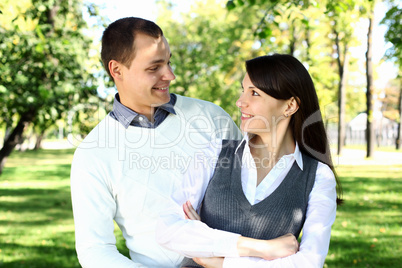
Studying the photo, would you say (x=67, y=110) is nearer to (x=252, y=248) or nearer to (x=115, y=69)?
(x=115, y=69)

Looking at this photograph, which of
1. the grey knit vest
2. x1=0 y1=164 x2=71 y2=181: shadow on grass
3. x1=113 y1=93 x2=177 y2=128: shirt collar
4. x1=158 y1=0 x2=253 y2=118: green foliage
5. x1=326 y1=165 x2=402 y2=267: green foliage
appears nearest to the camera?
the grey knit vest

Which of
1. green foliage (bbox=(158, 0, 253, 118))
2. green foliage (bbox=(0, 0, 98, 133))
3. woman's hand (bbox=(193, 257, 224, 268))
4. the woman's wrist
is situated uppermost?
green foliage (bbox=(158, 0, 253, 118))

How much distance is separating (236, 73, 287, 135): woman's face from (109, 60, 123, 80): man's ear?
82 centimetres

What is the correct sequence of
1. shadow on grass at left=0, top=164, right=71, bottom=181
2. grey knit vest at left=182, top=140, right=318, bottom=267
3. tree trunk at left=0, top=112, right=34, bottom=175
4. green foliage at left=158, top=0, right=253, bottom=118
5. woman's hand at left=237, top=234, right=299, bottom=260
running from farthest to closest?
green foliage at left=158, top=0, right=253, bottom=118
shadow on grass at left=0, top=164, right=71, bottom=181
tree trunk at left=0, top=112, right=34, bottom=175
grey knit vest at left=182, top=140, right=318, bottom=267
woman's hand at left=237, top=234, right=299, bottom=260

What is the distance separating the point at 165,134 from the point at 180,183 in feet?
1.23

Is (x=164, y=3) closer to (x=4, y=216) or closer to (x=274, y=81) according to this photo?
(x=4, y=216)

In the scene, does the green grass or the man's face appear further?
the green grass

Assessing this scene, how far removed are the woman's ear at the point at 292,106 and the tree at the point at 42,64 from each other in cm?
427

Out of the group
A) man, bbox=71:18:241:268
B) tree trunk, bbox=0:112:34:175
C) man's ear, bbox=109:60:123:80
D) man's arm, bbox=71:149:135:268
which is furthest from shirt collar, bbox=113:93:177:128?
tree trunk, bbox=0:112:34:175

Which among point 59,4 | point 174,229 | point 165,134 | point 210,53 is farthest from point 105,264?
point 210,53

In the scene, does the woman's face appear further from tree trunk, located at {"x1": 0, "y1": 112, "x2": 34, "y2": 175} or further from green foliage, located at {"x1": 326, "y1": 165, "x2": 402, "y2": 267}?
tree trunk, located at {"x1": 0, "y1": 112, "x2": 34, "y2": 175}

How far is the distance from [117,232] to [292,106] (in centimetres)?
590

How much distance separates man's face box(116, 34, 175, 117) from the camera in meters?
2.51

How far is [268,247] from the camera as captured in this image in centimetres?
199
